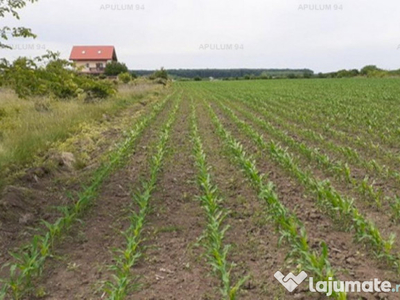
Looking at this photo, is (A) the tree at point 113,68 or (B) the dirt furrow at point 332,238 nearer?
(B) the dirt furrow at point 332,238

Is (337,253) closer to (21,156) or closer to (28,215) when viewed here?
(28,215)

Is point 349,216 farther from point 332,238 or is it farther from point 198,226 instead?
point 198,226

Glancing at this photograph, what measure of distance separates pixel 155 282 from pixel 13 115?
414 inches

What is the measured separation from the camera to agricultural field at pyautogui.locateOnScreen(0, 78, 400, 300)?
12.3 ft

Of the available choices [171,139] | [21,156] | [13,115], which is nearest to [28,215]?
[21,156]

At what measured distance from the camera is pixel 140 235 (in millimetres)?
4820

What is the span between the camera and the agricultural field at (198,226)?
3734 millimetres

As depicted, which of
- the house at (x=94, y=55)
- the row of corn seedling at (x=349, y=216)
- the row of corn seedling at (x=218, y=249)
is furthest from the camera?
the house at (x=94, y=55)

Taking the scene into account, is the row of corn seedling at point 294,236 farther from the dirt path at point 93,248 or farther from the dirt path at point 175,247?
the dirt path at point 93,248

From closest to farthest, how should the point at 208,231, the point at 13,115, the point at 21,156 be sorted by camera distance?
the point at 208,231 → the point at 21,156 → the point at 13,115

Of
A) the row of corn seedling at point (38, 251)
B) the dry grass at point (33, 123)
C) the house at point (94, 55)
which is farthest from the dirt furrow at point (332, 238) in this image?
the house at point (94, 55)

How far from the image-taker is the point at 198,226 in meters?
5.08

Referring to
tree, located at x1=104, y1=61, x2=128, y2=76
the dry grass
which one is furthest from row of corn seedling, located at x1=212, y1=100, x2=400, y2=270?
tree, located at x1=104, y1=61, x2=128, y2=76

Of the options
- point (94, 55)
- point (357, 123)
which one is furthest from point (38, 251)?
point (94, 55)
